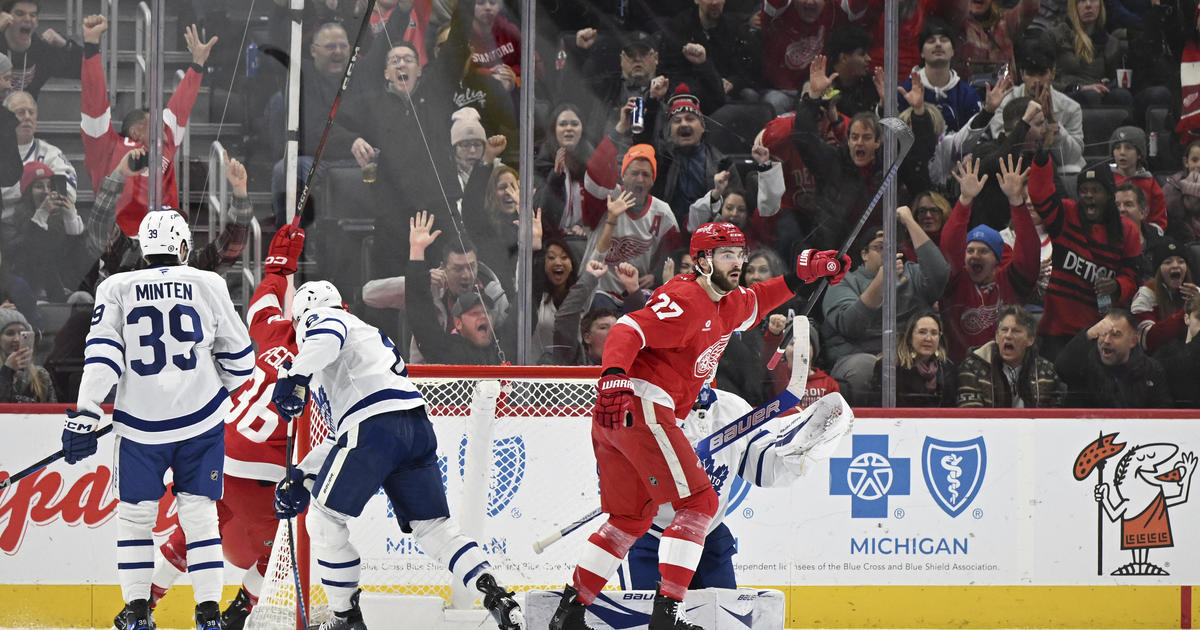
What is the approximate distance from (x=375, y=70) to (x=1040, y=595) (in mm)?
3372

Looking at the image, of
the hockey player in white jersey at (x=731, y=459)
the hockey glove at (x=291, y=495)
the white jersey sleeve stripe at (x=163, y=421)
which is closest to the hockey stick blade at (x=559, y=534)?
the hockey player in white jersey at (x=731, y=459)

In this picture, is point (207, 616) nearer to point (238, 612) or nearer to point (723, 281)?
point (238, 612)

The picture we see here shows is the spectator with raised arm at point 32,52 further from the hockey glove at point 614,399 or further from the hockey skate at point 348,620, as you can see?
the hockey glove at point 614,399

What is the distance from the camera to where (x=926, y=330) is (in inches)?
198

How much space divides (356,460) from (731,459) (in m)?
1.11

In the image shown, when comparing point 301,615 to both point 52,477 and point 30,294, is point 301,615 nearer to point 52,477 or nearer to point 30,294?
point 52,477

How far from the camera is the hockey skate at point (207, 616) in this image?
3516mm

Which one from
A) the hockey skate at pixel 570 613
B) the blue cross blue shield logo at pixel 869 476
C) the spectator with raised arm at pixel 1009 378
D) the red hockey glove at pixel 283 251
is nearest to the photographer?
the hockey skate at pixel 570 613

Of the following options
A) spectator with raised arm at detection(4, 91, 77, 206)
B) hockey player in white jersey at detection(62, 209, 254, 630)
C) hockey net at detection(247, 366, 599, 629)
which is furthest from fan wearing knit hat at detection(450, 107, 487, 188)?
hockey player in white jersey at detection(62, 209, 254, 630)

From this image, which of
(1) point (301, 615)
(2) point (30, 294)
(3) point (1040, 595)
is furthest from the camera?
(2) point (30, 294)

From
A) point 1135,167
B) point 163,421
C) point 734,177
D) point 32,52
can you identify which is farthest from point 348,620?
point 1135,167

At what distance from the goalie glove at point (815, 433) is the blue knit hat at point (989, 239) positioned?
5.96 ft

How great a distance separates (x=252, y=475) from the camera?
3.87m

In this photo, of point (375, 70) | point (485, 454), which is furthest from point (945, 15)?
point (485, 454)
